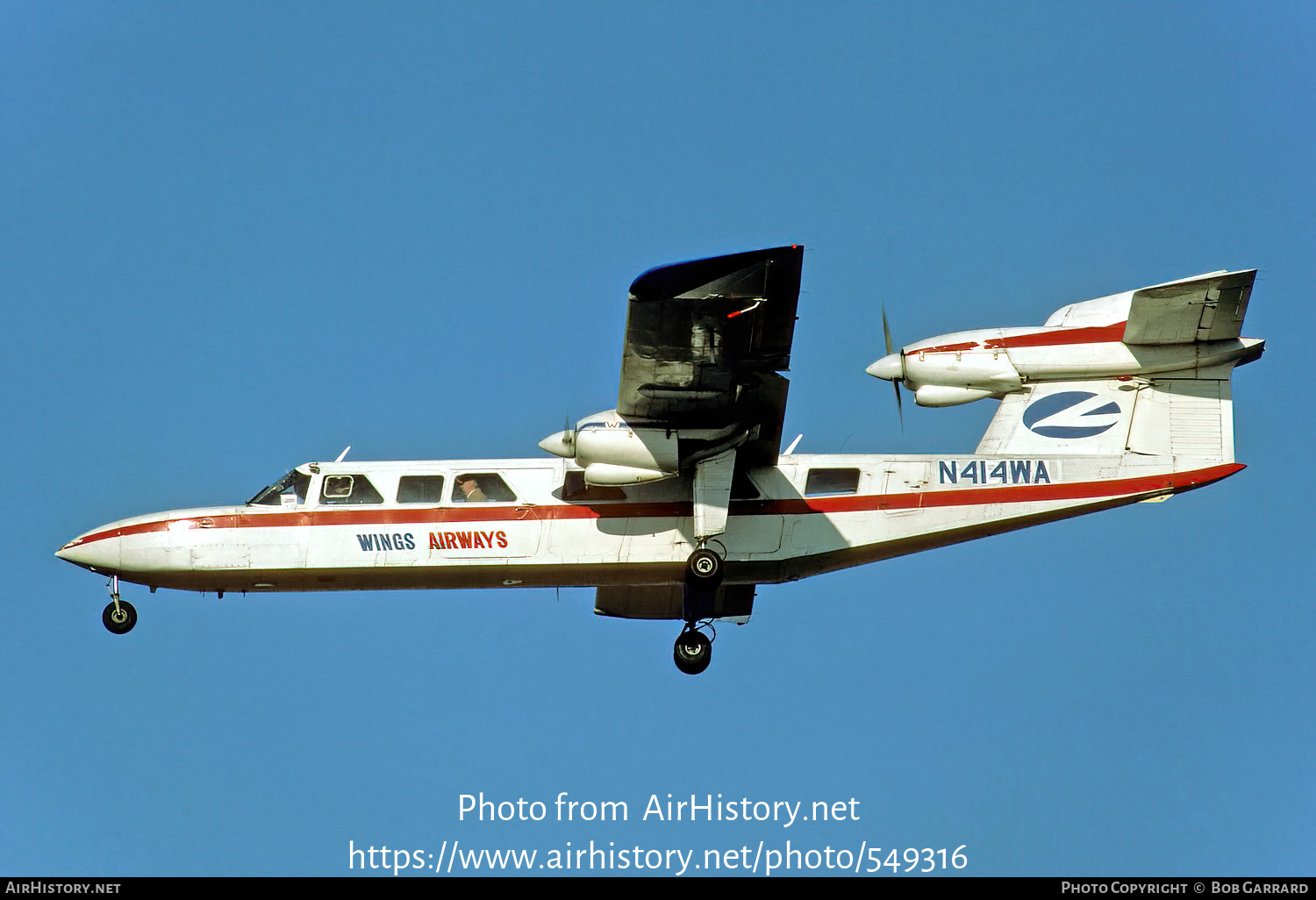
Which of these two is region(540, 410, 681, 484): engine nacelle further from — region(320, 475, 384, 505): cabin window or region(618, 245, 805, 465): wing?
region(320, 475, 384, 505): cabin window

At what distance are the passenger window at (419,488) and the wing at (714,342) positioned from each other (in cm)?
305

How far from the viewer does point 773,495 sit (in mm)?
20938

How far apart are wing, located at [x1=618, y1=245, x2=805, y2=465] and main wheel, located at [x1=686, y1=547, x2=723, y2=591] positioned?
1.57 meters

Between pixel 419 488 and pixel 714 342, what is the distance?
5.15 meters

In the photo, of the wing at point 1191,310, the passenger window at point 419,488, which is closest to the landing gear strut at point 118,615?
the passenger window at point 419,488

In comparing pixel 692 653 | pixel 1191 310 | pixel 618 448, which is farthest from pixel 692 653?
pixel 1191 310

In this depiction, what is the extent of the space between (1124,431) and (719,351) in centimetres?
601

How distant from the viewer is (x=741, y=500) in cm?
2092

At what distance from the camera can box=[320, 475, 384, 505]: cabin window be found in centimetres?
2119

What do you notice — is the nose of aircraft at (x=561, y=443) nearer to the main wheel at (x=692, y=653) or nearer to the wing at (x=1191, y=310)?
the main wheel at (x=692, y=653)

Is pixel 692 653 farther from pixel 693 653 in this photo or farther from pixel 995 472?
pixel 995 472

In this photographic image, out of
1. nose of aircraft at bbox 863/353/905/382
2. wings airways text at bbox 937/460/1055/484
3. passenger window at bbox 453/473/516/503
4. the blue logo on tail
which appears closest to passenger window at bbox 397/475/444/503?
A: passenger window at bbox 453/473/516/503
